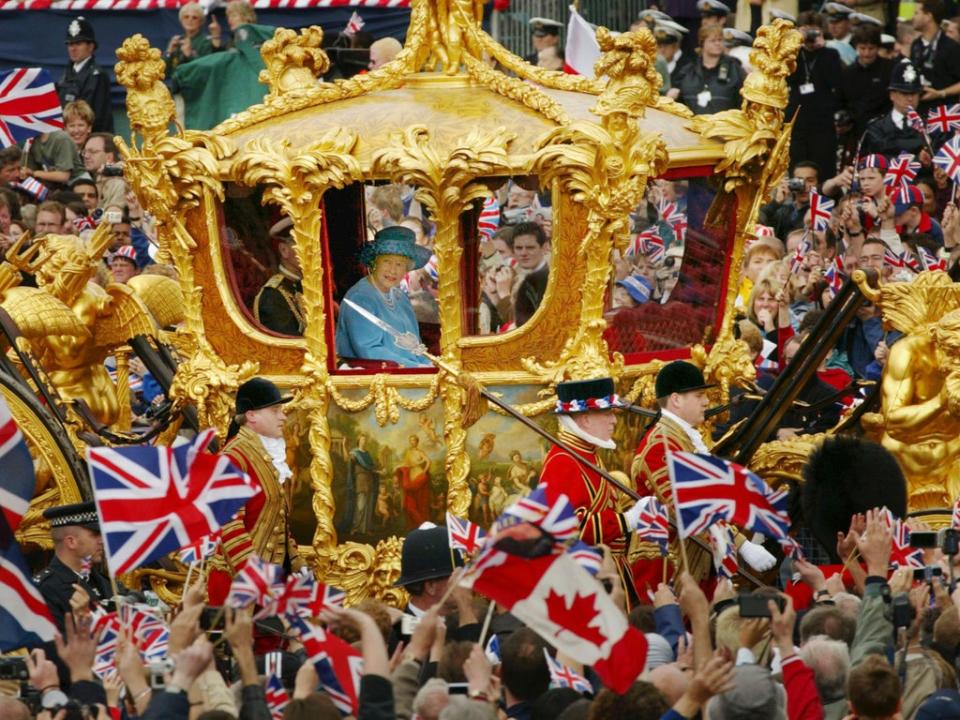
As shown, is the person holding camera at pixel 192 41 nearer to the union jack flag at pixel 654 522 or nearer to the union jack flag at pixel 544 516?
the union jack flag at pixel 654 522

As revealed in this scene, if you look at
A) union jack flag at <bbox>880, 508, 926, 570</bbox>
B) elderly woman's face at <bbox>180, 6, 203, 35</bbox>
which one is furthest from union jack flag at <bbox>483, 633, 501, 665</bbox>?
elderly woman's face at <bbox>180, 6, 203, 35</bbox>

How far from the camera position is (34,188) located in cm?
2256

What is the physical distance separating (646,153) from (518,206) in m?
0.82

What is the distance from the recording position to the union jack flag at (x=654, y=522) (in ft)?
45.6

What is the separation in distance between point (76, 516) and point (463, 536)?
1.84 m

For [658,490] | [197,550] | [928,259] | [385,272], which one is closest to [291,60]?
[385,272]

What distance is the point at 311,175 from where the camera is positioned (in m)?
14.9

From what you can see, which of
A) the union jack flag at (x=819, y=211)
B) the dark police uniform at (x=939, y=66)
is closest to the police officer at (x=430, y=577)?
the union jack flag at (x=819, y=211)

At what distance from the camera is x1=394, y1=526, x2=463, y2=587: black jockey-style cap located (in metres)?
12.9

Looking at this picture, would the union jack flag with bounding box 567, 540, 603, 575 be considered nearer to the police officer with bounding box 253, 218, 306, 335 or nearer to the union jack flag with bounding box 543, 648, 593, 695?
the union jack flag with bounding box 543, 648, 593, 695

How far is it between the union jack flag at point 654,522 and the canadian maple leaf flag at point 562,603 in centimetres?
370

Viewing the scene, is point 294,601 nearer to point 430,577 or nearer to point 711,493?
point 711,493

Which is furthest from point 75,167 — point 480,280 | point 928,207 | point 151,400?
point 480,280

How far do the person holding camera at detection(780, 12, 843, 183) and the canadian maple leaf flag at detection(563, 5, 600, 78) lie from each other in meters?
3.22
